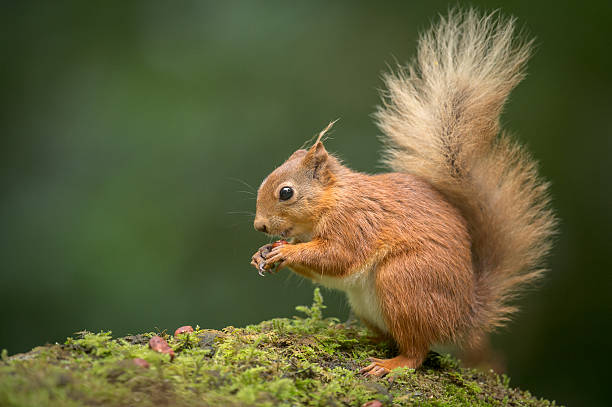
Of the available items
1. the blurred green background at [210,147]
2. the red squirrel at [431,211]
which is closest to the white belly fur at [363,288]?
the red squirrel at [431,211]

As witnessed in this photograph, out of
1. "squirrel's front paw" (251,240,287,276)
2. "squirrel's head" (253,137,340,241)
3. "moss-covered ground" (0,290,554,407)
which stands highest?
Answer: "squirrel's head" (253,137,340,241)

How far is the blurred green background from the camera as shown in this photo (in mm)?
3191

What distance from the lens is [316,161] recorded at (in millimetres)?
2156

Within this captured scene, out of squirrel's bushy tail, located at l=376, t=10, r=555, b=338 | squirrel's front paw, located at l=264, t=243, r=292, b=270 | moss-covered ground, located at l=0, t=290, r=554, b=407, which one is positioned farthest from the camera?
squirrel's bushy tail, located at l=376, t=10, r=555, b=338

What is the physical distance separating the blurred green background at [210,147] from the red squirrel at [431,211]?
122 centimetres

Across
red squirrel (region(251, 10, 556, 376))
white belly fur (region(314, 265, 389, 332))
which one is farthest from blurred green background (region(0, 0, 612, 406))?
red squirrel (region(251, 10, 556, 376))

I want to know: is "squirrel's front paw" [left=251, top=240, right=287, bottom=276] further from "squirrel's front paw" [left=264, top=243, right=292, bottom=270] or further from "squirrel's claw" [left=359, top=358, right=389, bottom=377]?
"squirrel's claw" [left=359, top=358, right=389, bottom=377]

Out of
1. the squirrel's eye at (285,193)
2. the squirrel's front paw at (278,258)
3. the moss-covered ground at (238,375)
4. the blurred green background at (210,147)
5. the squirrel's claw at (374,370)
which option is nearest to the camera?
the moss-covered ground at (238,375)

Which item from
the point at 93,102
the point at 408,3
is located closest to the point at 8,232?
the point at 93,102

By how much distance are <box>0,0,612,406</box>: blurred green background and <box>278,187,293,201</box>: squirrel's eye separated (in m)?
1.31

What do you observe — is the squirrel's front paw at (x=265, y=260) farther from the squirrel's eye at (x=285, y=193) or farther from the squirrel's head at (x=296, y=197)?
the squirrel's eye at (x=285, y=193)

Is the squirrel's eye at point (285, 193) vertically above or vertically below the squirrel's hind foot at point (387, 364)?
above

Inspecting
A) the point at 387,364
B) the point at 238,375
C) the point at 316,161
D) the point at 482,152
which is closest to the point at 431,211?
the point at 482,152

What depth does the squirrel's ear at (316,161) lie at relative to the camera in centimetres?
214
